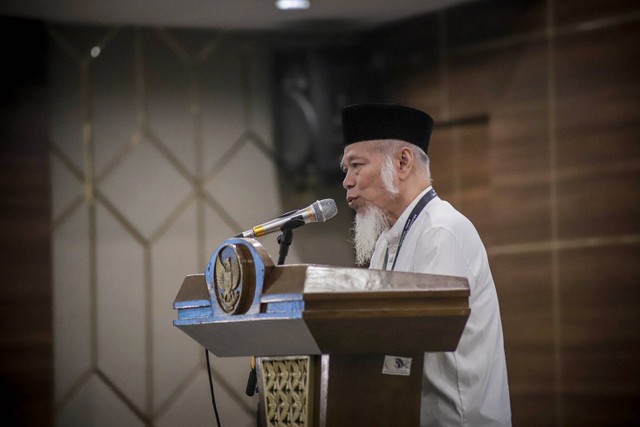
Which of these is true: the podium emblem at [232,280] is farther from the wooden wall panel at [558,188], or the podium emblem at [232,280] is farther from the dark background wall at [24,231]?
the dark background wall at [24,231]

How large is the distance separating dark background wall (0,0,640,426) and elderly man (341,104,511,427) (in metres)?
2.58

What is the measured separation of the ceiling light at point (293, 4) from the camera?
5.82 meters

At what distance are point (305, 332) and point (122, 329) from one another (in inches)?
179

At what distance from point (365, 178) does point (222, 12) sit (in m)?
3.79

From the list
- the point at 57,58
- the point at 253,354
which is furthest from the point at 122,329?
the point at 253,354

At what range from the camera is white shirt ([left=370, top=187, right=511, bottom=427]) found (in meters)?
2.08

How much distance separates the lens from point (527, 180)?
17.5ft

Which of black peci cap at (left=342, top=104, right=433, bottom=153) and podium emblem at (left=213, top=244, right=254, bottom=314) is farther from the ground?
black peci cap at (left=342, top=104, right=433, bottom=153)

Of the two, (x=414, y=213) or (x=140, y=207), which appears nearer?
(x=414, y=213)

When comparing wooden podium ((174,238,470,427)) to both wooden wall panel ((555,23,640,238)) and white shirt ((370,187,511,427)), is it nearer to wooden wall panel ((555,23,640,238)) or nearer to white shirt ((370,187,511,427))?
white shirt ((370,187,511,427))

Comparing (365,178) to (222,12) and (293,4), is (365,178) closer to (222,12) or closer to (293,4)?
(293,4)

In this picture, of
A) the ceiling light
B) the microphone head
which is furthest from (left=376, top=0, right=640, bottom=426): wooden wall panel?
the microphone head

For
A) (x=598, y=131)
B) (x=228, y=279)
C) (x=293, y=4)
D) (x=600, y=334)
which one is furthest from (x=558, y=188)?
(x=228, y=279)

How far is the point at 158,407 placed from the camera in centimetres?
600
